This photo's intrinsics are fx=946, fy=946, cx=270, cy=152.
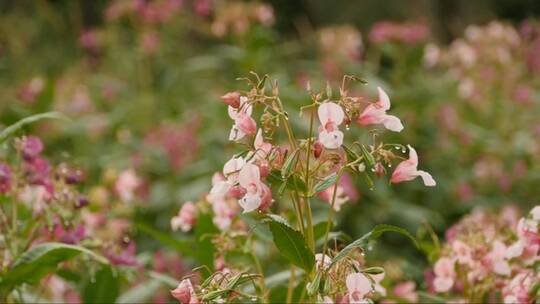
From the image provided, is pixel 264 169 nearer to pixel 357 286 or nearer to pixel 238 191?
pixel 238 191

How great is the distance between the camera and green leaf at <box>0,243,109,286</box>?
1672 millimetres

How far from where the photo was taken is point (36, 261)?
5.53 ft

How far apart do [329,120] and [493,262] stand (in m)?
0.57

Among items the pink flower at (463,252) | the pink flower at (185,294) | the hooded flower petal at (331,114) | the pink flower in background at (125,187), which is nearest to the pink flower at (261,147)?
the hooded flower petal at (331,114)

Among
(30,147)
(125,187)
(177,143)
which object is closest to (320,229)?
(30,147)

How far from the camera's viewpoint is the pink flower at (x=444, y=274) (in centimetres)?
182

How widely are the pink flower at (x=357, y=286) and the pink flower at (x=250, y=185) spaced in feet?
0.55

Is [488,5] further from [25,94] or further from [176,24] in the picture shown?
[25,94]

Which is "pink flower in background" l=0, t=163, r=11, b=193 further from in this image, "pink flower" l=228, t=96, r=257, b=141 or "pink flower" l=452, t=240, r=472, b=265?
"pink flower" l=452, t=240, r=472, b=265

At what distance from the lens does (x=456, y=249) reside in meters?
1.80

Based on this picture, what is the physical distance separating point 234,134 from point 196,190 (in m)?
2.00

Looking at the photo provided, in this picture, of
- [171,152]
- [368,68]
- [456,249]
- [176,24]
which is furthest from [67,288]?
[176,24]

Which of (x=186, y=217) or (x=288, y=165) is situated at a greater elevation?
(x=288, y=165)

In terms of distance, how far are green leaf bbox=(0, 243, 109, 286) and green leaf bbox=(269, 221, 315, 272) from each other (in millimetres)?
408
